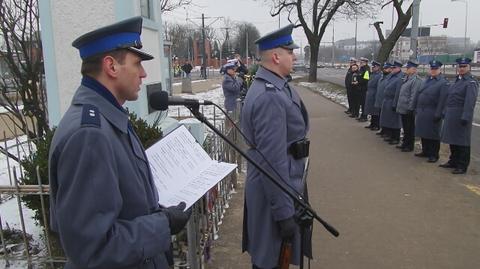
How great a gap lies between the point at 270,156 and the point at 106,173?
1.30 metres

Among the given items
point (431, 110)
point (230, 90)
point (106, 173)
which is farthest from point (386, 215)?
point (230, 90)

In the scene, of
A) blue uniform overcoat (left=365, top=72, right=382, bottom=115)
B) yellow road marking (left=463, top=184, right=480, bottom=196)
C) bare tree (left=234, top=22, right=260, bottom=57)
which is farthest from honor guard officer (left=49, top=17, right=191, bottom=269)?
bare tree (left=234, top=22, right=260, bottom=57)

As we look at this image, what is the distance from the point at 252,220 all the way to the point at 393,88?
7885mm

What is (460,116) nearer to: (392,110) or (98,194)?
(392,110)

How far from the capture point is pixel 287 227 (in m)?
2.62

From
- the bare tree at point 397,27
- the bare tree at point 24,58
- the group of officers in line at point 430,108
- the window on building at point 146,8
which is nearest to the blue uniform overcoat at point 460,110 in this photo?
the group of officers in line at point 430,108

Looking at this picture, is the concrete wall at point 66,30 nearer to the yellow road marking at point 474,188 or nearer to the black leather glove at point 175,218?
the black leather glove at point 175,218

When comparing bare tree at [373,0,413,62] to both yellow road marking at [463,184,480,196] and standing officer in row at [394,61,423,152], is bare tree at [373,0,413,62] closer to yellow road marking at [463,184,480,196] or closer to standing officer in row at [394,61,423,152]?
standing officer in row at [394,61,423,152]

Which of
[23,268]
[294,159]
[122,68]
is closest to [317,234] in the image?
[294,159]

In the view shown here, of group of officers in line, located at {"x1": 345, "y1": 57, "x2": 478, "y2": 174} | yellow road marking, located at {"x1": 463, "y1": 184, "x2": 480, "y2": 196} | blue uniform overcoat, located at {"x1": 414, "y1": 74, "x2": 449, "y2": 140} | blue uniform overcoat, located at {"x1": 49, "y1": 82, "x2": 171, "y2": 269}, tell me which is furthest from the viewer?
blue uniform overcoat, located at {"x1": 414, "y1": 74, "x2": 449, "y2": 140}

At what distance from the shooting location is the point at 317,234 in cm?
466

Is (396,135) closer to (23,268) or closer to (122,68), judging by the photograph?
(23,268)

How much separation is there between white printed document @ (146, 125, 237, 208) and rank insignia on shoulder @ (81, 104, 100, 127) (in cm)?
51

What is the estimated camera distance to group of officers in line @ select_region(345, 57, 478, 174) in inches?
281
